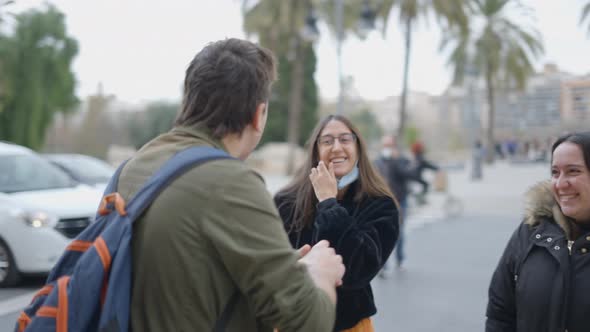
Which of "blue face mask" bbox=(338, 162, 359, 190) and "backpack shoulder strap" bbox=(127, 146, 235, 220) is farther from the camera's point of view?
"blue face mask" bbox=(338, 162, 359, 190)

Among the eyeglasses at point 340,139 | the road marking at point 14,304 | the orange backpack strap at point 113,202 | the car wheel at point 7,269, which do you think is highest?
the eyeglasses at point 340,139

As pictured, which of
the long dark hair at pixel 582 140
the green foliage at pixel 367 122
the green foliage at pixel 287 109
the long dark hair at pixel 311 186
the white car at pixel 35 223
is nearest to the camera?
the long dark hair at pixel 582 140

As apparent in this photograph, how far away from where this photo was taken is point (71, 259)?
1684mm

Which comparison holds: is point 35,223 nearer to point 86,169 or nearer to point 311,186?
point 311,186

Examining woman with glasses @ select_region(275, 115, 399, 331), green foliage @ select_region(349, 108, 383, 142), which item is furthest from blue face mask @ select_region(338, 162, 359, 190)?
green foliage @ select_region(349, 108, 383, 142)

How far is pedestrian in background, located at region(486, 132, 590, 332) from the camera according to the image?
255 centimetres

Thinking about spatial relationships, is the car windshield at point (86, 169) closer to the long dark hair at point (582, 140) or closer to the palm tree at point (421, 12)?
the long dark hair at point (582, 140)

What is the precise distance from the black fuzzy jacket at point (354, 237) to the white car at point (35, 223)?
15.8 ft

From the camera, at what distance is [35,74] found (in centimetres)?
3859

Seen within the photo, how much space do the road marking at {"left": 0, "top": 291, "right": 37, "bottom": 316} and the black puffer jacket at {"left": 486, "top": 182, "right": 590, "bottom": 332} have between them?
5.15 m

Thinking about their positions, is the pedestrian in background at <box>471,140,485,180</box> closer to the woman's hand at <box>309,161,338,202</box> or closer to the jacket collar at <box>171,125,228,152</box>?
the woman's hand at <box>309,161,338,202</box>

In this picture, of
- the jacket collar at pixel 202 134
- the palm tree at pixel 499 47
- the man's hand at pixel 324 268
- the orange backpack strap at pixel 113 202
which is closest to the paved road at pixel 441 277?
the man's hand at pixel 324 268

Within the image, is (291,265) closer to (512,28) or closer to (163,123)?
(512,28)

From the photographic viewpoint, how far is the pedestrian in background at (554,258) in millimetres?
2555
